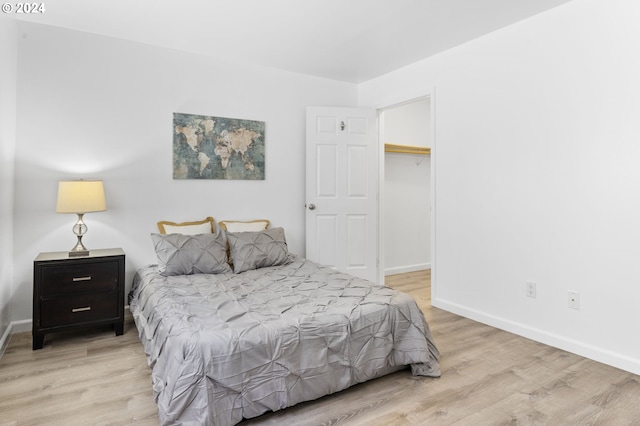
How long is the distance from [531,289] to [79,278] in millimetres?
3460

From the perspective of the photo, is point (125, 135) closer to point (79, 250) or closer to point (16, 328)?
point (79, 250)

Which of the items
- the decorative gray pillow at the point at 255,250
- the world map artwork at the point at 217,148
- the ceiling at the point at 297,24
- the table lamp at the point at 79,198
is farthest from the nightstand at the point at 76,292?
the ceiling at the point at 297,24

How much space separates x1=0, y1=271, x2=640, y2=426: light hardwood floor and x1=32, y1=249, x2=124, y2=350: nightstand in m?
0.17

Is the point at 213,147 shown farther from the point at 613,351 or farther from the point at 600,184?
the point at 613,351

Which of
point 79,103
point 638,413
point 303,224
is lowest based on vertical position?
point 638,413

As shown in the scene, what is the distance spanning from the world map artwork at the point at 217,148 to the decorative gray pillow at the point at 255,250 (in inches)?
29.3

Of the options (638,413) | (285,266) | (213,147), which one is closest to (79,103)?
(213,147)

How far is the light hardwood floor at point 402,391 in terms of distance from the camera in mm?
1837

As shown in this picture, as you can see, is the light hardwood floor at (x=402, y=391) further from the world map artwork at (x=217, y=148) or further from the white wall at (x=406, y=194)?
the white wall at (x=406, y=194)

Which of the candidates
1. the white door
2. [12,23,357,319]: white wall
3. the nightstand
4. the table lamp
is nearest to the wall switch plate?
the white door

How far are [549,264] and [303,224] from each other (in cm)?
242

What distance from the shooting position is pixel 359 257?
13.9ft

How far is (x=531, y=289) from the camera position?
2891mm

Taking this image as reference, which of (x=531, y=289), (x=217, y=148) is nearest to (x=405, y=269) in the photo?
(x=531, y=289)
